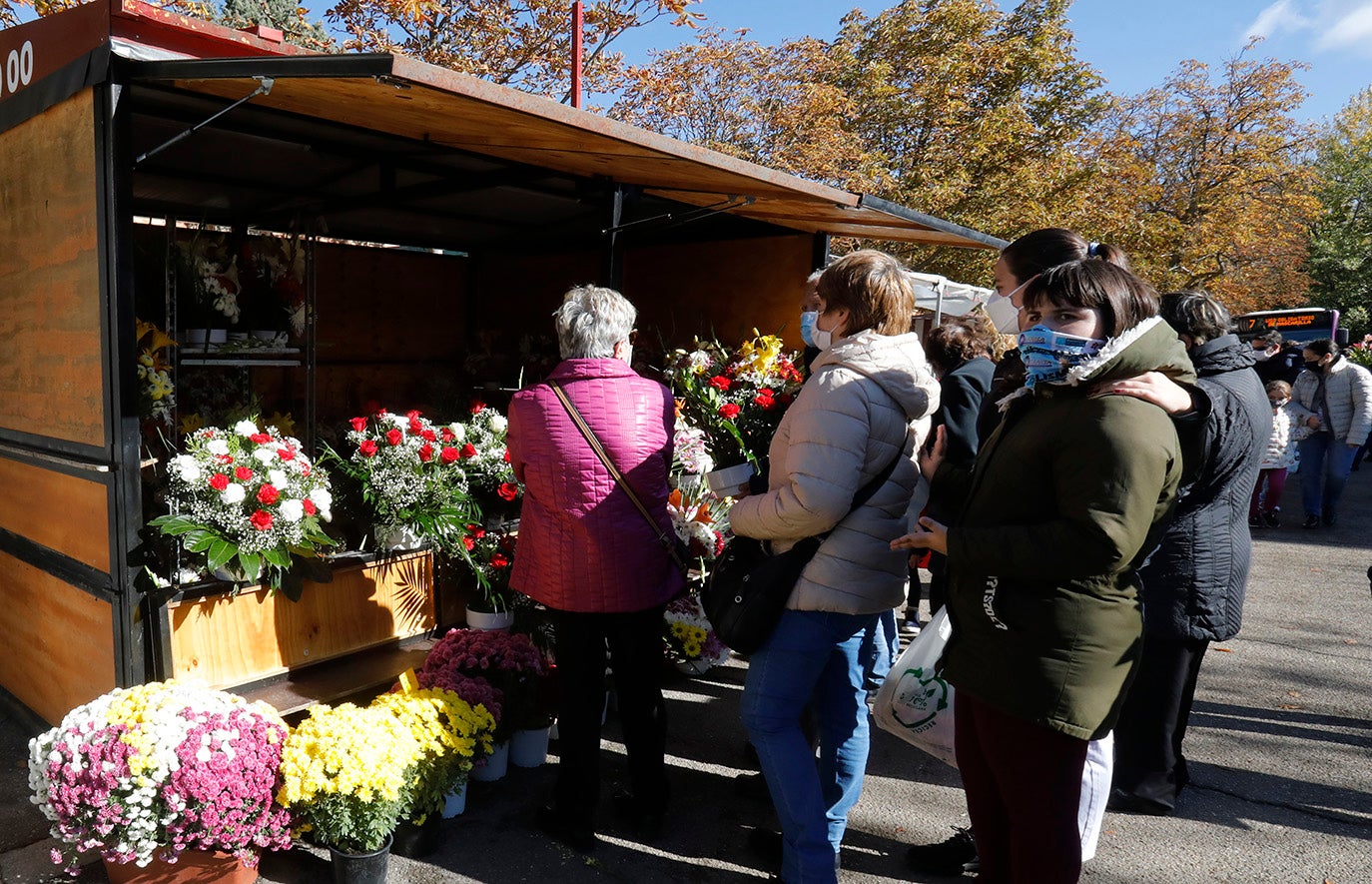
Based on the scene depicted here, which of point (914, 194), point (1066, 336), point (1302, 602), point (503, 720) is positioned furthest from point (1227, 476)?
point (914, 194)

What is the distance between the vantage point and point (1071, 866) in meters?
1.97

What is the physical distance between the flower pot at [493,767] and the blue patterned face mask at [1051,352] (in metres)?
2.31

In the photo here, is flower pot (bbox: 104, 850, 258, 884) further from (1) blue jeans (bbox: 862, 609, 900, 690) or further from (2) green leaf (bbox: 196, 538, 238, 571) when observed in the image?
(1) blue jeans (bbox: 862, 609, 900, 690)

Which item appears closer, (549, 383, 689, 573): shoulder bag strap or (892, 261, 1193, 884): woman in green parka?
(892, 261, 1193, 884): woman in green parka

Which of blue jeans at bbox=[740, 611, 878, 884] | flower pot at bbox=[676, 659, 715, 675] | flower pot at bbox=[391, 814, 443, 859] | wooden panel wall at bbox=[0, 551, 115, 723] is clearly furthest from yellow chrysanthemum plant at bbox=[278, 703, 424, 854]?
flower pot at bbox=[676, 659, 715, 675]

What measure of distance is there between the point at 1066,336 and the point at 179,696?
2.59 metres

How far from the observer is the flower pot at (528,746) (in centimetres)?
342

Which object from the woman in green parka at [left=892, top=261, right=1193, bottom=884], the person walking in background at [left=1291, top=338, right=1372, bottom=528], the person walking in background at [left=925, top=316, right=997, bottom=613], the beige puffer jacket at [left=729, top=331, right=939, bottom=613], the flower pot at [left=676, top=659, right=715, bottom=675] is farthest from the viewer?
the person walking in background at [left=1291, top=338, right=1372, bottom=528]

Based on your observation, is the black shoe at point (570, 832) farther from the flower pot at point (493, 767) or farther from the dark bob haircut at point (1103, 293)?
the dark bob haircut at point (1103, 293)

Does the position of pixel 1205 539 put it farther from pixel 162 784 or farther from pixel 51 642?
pixel 51 642

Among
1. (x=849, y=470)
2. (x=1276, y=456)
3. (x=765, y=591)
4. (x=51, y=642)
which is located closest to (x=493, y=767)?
(x=765, y=591)

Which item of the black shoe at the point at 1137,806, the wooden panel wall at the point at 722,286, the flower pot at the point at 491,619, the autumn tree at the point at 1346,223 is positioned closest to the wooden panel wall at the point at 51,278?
the flower pot at the point at 491,619

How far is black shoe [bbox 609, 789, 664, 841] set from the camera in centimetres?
297

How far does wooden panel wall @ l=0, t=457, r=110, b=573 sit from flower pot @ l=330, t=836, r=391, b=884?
1271mm
